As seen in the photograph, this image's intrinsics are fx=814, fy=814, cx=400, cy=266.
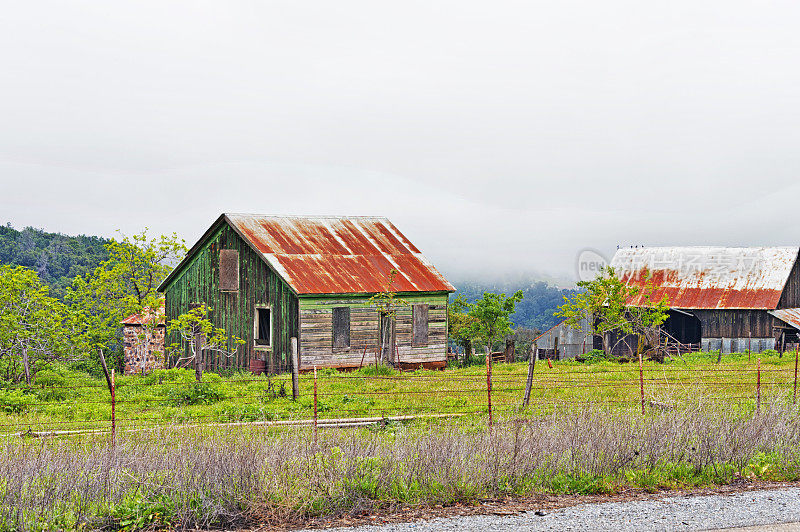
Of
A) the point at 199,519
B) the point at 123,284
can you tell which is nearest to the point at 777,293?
the point at 123,284

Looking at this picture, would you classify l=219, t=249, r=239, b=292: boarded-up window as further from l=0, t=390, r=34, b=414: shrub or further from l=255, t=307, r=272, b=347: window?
l=0, t=390, r=34, b=414: shrub

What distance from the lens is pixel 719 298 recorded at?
144 feet

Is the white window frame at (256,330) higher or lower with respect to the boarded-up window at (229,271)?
lower

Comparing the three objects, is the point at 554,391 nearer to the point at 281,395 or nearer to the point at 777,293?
the point at 281,395

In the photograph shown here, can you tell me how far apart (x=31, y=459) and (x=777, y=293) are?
4140 cm

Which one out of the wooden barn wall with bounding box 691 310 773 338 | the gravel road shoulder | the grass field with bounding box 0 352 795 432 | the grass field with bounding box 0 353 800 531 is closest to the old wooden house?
the grass field with bounding box 0 352 795 432

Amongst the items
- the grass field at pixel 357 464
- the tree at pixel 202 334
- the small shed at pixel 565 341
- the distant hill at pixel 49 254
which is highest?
the distant hill at pixel 49 254

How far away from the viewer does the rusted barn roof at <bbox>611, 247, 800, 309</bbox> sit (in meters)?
43.7

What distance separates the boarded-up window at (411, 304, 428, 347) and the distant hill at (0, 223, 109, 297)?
4730 centimetres

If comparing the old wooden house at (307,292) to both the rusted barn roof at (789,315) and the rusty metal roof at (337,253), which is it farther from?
the rusted barn roof at (789,315)

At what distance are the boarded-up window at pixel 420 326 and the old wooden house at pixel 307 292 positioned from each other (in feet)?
0.12

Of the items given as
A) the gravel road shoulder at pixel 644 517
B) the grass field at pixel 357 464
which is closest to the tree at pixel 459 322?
the grass field at pixel 357 464

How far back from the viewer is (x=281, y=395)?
18.4 m

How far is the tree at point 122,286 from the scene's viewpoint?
33156 millimetres
